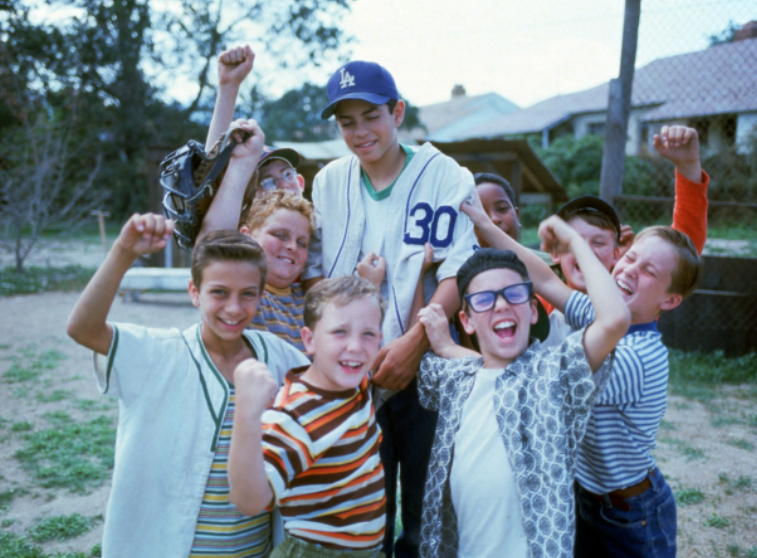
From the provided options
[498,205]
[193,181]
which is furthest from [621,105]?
[193,181]

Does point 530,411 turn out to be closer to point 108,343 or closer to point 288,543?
point 288,543

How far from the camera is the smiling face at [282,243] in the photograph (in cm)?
209

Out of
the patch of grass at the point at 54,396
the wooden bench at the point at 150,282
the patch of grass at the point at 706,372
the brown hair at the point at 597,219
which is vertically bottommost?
the patch of grass at the point at 54,396

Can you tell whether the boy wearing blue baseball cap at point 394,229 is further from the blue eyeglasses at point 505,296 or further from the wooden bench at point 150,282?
the wooden bench at point 150,282

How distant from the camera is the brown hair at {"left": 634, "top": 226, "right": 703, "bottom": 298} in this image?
190 centimetres

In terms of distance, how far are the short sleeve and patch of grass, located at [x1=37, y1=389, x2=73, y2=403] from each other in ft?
13.1

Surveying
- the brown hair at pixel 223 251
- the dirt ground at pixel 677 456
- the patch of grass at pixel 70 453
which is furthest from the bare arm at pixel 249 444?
the patch of grass at pixel 70 453

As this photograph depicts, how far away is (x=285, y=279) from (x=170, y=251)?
34.0 ft

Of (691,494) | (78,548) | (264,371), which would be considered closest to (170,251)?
(78,548)

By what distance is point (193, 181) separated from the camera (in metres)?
1.89

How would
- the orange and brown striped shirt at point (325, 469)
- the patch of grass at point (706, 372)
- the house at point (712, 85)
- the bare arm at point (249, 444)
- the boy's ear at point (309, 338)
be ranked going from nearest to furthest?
1. the bare arm at point (249, 444)
2. the orange and brown striped shirt at point (325, 469)
3. the boy's ear at point (309, 338)
4. the house at point (712, 85)
5. the patch of grass at point (706, 372)

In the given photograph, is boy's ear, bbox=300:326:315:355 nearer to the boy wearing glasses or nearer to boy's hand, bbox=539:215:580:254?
the boy wearing glasses

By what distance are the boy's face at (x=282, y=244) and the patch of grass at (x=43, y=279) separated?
9.54 metres

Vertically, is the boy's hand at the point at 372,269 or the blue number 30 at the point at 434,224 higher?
the blue number 30 at the point at 434,224
